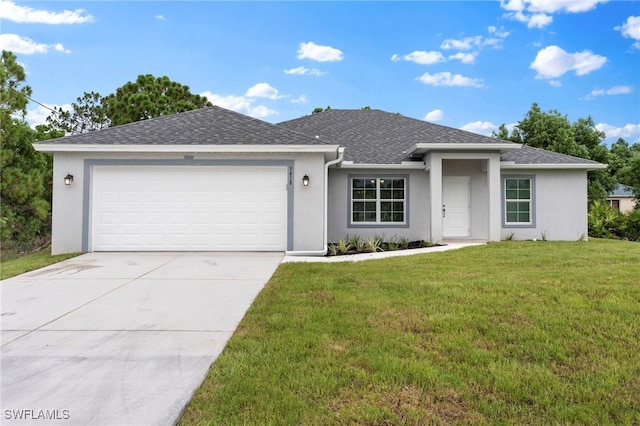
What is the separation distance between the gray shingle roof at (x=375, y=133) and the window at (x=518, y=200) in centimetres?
204

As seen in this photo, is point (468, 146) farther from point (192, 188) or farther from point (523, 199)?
point (192, 188)

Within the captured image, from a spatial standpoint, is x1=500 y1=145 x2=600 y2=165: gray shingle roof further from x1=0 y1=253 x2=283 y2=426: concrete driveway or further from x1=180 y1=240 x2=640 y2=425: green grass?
x1=0 y1=253 x2=283 y2=426: concrete driveway

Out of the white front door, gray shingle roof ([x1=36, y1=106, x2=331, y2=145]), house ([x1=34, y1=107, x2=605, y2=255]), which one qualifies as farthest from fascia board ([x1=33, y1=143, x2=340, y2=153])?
the white front door

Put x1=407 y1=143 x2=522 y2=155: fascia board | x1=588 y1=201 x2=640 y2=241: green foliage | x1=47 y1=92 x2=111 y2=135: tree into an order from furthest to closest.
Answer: x1=47 y1=92 x2=111 y2=135: tree
x1=588 y1=201 x2=640 y2=241: green foliage
x1=407 y1=143 x2=522 y2=155: fascia board

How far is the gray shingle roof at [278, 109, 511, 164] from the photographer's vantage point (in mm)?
12031

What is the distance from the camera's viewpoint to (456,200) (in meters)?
12.4

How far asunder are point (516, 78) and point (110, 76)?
22772 mm

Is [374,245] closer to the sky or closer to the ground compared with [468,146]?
closer to the ground

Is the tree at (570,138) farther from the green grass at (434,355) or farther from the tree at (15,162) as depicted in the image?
the tree at (15,162)

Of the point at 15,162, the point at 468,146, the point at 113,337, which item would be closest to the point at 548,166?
the point at 468,146

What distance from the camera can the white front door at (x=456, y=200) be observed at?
1234 centimetres

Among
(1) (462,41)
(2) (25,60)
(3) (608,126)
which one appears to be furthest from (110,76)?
(3) (608,126)

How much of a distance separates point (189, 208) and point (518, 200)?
10605mm

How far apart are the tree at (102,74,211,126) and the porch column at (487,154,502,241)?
1717cm
